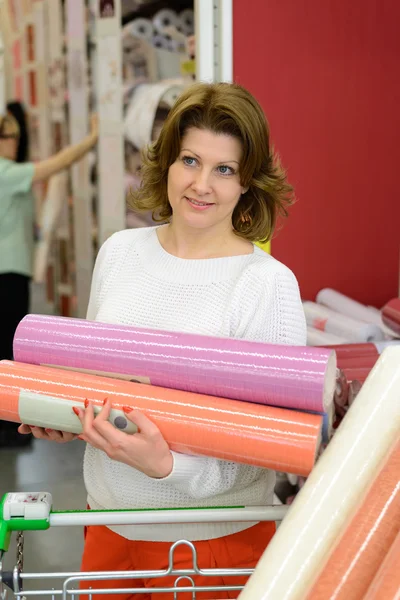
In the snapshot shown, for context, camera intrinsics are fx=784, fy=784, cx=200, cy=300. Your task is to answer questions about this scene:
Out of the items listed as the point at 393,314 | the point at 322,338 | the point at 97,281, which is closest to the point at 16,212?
the point at 322,338

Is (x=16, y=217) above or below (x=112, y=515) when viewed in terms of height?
below

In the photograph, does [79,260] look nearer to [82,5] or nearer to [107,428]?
[82,5]

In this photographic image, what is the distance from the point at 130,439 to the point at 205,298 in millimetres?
338

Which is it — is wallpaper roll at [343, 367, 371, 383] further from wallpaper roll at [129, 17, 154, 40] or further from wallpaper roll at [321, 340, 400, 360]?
wallpaper roll at [129, 17, 154, 40]

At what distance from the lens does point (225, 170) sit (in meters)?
1.42

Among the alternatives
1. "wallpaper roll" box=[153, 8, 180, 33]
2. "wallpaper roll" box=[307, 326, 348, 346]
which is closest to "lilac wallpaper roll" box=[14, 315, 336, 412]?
"wallpaper roll" box=[307, 326, 348, 346]

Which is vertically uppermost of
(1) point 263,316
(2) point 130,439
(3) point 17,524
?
(1) point 263,316

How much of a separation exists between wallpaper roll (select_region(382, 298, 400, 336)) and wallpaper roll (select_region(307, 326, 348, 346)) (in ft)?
0.70

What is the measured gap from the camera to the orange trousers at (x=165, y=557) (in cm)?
136

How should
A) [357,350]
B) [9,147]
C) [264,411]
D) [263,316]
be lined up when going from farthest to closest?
[9,147] → [357,350] → [263,316] → [264,411]

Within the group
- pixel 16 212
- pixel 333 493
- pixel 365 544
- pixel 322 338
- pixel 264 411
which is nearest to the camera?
pixel 365 544

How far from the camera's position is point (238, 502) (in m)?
1.42

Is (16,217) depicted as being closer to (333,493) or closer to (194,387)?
(194,387)

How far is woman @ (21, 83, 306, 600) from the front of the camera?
1.38 meters
